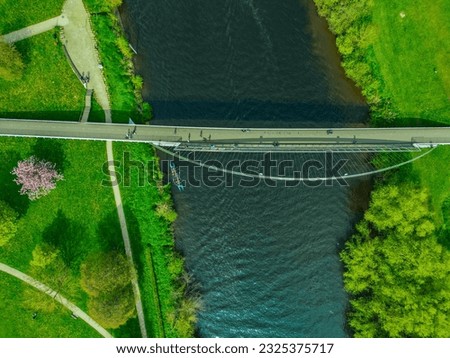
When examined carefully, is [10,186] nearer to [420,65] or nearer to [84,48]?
[84,48]

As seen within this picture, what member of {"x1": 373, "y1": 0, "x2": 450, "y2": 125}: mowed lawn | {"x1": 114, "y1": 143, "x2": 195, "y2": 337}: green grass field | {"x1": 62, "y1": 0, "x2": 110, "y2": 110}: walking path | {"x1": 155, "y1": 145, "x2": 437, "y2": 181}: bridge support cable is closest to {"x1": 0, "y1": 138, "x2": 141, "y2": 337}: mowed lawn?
{"x1": 114, "y1": 143, "x2": 195, "y2": 337}: green grass field

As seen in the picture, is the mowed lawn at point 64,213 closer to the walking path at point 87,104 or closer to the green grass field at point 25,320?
the green grass field at point 25,320

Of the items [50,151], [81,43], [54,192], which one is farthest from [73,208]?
[81,43]

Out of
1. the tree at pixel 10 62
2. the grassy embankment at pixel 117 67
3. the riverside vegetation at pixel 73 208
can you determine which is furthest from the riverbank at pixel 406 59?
the tree at pixel 10 62

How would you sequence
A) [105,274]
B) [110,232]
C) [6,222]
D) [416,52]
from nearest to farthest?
[105,274], [6,222], [416,52], [110,232]
